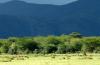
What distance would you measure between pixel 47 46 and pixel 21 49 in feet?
22.5

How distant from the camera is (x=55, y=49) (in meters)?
104

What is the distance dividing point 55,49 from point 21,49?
29.2 ft

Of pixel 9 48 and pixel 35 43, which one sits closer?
pixel 9 48

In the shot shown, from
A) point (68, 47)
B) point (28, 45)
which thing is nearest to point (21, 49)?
point (28, 45)

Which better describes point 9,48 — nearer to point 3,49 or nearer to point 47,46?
point 3,49

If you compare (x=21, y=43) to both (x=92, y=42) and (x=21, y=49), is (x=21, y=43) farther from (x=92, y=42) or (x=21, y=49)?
(x=92, y=42)

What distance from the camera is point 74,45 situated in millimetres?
107562

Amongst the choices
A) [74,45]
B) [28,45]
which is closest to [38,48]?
[28,45]

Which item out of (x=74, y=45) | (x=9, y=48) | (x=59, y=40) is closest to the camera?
(x=9, y=48)

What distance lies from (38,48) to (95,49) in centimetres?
1581

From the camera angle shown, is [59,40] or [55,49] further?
[59,40]

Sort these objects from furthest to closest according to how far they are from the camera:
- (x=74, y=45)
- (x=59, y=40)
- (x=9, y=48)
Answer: (x=59, y=40) → (x=74, y=45) → (x=9, y=48)

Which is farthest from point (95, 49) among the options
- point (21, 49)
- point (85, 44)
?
point (21, 49)

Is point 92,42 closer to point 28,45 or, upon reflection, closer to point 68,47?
point 68,47
